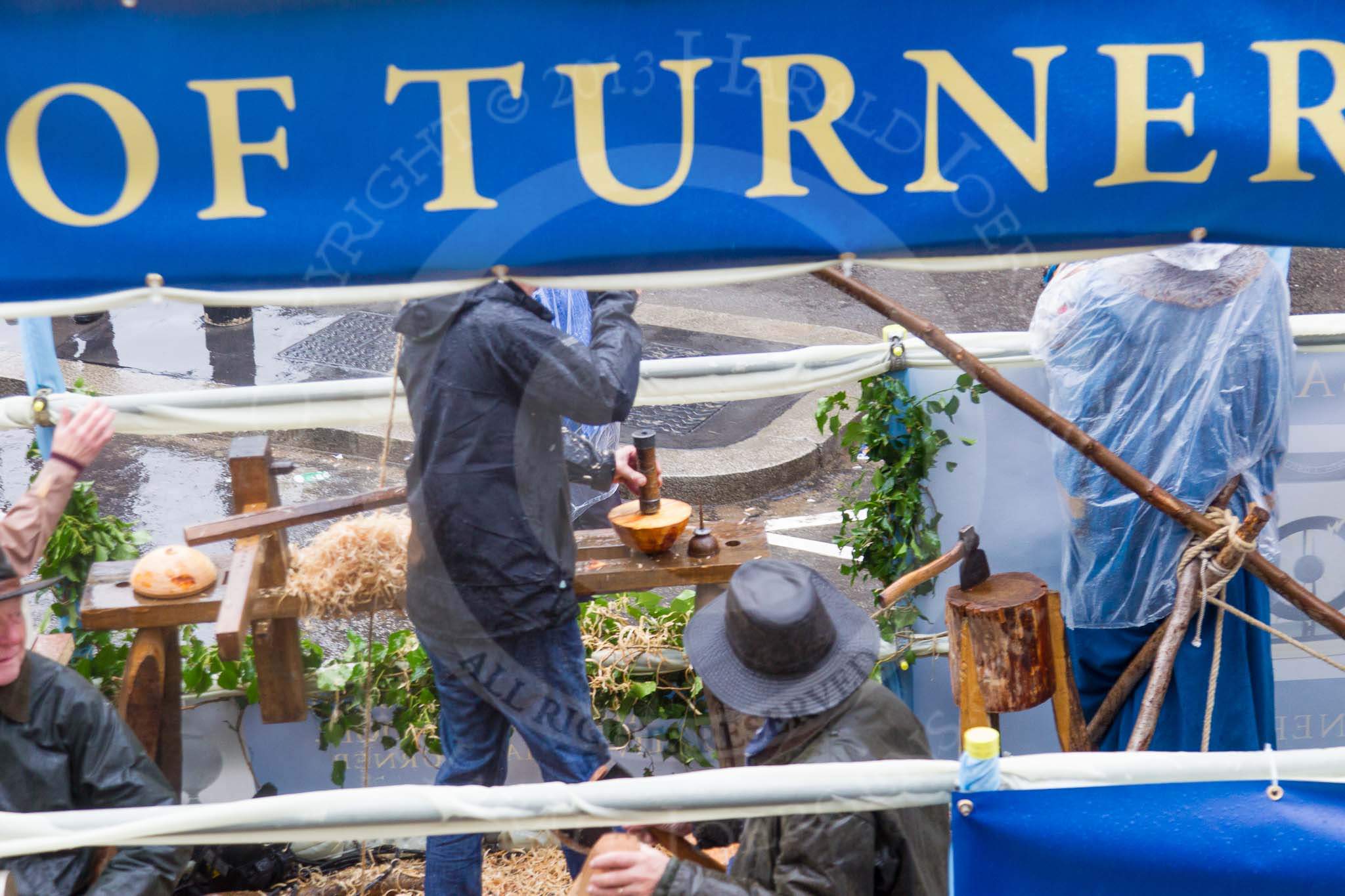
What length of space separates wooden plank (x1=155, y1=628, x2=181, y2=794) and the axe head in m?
2.08

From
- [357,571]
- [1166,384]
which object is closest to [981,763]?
[1166,384]

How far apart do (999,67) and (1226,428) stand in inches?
63.2

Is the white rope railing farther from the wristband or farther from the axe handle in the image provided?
the wristband

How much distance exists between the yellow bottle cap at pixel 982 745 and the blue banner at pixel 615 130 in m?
0.77

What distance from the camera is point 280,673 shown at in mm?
3709

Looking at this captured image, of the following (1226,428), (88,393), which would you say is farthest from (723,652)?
(88,393)

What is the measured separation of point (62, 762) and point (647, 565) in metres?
1.48

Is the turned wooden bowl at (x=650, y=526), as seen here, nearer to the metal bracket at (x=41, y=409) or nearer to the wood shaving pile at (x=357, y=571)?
the wood shaving pile at (x=357, y=571)

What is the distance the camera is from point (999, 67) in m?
2.07

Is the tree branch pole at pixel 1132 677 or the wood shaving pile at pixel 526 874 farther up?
the tree branch pole at pixel 1132 677

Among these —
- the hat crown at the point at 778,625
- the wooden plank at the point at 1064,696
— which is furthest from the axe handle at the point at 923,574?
the hat crown at the point at 778,625

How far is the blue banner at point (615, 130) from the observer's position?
79.2 inches

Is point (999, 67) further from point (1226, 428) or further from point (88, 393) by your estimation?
point (88, 393)

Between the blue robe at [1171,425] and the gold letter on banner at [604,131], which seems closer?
the gold letter on banner at [604,131]
